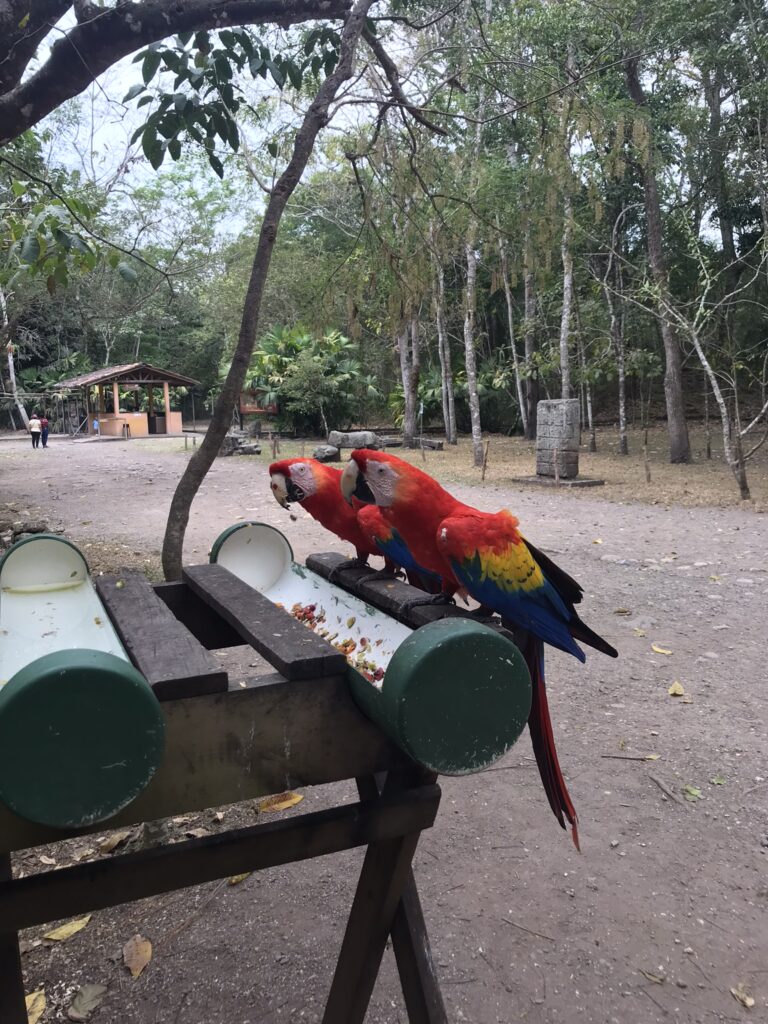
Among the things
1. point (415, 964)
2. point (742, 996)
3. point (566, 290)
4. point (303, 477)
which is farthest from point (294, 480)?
point (566, 290)

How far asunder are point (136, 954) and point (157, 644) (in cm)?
121

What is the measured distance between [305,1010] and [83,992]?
56 cm

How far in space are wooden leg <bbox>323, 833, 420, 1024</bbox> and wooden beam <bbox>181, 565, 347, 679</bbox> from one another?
0.36 metres

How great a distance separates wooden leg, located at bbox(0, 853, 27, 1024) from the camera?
1.16m

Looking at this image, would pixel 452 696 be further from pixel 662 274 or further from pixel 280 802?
pixel 662 274

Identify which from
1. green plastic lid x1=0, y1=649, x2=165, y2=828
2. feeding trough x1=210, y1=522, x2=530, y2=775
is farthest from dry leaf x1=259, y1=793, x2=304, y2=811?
green plastic lid x1=0, y1=649, x2=165, y2=828

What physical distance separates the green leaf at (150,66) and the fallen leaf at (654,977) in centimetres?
372

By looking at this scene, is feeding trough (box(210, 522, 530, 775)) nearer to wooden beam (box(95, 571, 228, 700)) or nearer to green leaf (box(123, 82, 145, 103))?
wooden beam (box(95, 571, 228, 700))

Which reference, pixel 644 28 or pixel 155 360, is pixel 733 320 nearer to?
pixel 644 28

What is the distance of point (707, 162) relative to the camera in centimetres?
1394

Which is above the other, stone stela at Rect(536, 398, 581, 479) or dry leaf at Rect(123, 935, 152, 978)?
stone stela at Rect(536, 398, 581, 479)

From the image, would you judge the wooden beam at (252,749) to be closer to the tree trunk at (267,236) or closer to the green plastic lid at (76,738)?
the green plastic lid at (76,738)

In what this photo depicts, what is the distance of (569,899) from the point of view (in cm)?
212

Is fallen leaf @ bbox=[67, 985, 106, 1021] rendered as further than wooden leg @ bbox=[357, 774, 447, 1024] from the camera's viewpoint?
Yes
